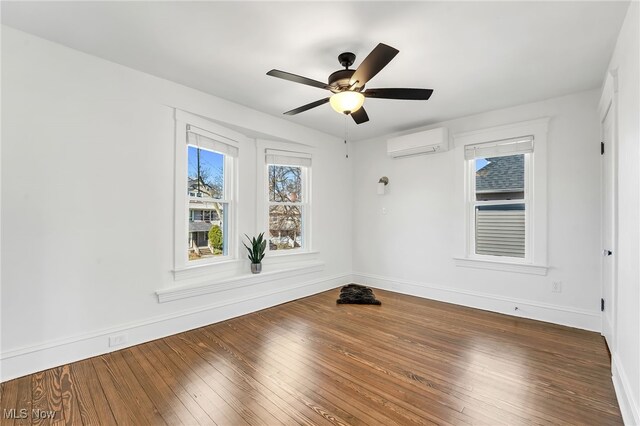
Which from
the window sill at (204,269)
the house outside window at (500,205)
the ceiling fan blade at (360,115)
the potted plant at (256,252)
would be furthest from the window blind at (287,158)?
the house outside window at (500,205)

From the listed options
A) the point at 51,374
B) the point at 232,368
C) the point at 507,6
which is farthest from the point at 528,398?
the point at 51,374

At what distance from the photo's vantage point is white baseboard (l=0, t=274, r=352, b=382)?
84.9 inches

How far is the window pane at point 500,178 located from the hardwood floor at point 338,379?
5.23 feet

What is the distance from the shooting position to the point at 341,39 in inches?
88.0

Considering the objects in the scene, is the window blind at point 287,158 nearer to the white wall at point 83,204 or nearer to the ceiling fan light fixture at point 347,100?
the white wall at point 83,204

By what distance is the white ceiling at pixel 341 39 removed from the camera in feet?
6.35

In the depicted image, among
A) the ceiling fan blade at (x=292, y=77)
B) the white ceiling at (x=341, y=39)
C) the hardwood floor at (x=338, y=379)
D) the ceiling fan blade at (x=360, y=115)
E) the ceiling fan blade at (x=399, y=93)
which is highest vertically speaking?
the white ceiling at (x=341, y=39)

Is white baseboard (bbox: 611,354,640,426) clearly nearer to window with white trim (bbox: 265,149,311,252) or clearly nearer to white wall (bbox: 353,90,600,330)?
white wall (bbox: 353,90,600,330)

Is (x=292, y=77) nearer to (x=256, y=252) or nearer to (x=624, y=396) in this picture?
(x=256, y=252)

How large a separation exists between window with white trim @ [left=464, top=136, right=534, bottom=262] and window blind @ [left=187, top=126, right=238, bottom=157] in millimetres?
3136

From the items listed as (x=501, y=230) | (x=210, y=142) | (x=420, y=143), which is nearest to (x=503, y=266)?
(x=501, y=230)

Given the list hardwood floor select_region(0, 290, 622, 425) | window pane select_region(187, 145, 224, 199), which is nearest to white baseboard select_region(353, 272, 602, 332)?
hardwood floor select_region(0, 290, 622, 425)

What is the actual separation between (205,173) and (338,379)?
2.68 meters

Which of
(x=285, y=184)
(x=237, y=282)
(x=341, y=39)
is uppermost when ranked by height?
(x=341, y=39)
